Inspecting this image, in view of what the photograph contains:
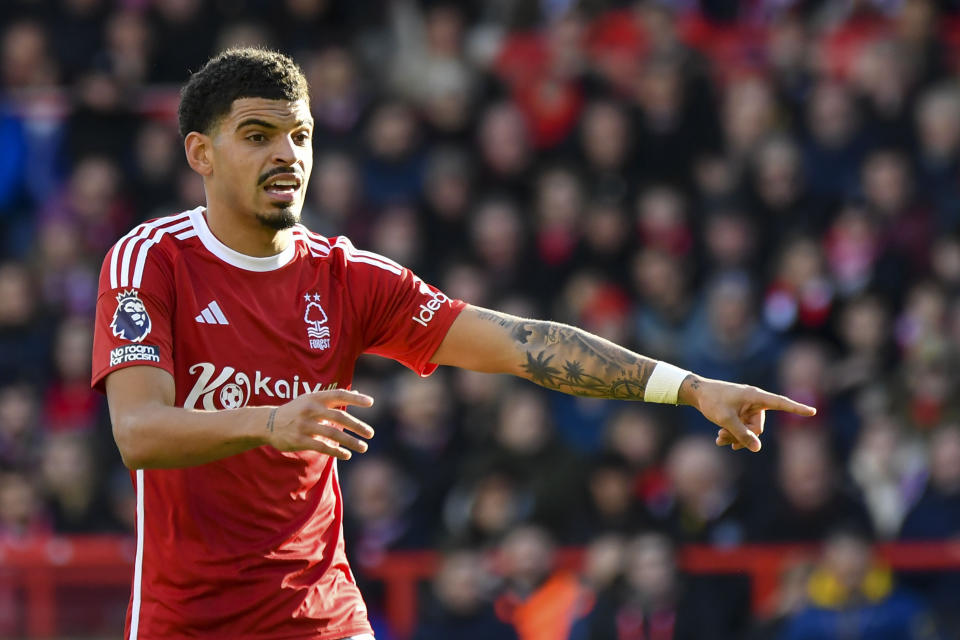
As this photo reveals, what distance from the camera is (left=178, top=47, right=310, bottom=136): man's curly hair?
4.72 metres

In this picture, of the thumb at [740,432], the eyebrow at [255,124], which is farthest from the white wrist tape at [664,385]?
the eyebrow at [255,124]

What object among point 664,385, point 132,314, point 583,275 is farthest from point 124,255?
point 583,275

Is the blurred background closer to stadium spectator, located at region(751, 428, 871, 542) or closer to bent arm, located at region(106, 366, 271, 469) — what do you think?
stadium spectator, located at region(751, 428, 871, 542)

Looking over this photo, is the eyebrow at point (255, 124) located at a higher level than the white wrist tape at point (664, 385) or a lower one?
higher

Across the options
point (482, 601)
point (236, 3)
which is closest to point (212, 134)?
point (482, 601)

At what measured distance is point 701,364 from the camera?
983cm

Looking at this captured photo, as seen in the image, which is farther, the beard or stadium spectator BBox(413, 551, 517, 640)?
stadium spectator BBox(413, 551, 517, 640)

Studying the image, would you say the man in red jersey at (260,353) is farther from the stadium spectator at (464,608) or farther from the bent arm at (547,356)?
the stadium spectator at (464,608)

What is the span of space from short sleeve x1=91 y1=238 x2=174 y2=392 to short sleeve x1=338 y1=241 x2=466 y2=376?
0.68 m

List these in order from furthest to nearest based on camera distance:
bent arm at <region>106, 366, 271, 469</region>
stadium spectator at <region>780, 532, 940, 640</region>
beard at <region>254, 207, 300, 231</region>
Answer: stadium spectator at <region>780, 532, 940, 640</region> < beard at <region>254, 207, 300, 231</region> < bent arm at <region>106, 366, 271, 469</region>

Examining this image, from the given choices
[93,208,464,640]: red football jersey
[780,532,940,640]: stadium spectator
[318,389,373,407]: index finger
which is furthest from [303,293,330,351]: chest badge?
[780,532,940,640]: stadium spectator

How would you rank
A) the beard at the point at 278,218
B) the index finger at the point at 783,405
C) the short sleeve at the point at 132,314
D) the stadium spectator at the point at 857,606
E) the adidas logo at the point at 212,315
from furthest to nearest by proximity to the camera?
the stadium spectator at the point at 857,606
the beard at the point at 278,218
the adidas logo at the point at 212,315
the index finger at the point at 783,405
the short sleeve at the point at 132,314

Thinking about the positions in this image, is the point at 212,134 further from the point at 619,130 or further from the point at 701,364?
the point at 619,130

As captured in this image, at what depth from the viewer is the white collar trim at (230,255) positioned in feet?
15.6
